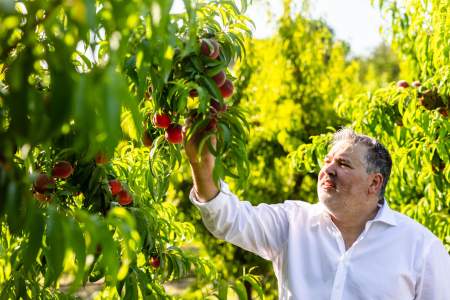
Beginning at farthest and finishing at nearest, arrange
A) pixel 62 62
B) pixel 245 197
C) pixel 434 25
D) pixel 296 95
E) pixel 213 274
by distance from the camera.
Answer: pixel 296 95, pixel 245 197, pixel 434 25, pixel 213 274, pixel 62 62

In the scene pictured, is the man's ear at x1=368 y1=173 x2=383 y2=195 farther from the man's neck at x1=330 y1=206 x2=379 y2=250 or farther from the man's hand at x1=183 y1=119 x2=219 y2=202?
the man's hand at x1=183 y1=119 x2=219 y2=202

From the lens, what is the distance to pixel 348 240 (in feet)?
7.84

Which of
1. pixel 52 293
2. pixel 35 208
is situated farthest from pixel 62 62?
pixel 52 293

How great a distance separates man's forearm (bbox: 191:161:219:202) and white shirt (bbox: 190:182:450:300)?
9.1 inches

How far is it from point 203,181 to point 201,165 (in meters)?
0.12

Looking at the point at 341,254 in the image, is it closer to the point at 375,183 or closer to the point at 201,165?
the point at 375,183

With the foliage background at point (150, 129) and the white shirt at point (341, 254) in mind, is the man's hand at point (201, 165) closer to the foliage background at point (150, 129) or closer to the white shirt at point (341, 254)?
the foliage background at point (150, 129)

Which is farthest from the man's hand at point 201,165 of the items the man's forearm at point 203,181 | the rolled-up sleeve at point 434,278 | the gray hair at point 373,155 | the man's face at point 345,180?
the rolled-up sleeve at point 434,278

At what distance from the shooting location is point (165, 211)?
8.45 feet

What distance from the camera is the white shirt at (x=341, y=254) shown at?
2.27 meters

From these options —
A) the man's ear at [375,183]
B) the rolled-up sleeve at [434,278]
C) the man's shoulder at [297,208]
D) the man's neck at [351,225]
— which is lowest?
the rolled-up sleeve at [434,278]

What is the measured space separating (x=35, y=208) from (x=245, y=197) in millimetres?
4790

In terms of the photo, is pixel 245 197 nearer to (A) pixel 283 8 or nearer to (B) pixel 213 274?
(A) pixel 283 8

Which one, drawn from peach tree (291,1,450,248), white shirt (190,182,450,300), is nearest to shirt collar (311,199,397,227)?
white shirt (190,182,450,300)
